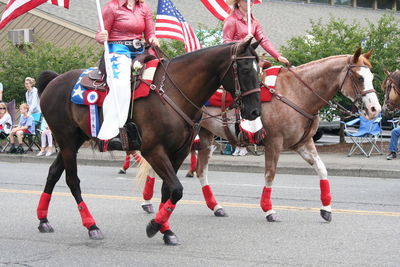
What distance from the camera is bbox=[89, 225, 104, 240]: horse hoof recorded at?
311 inches

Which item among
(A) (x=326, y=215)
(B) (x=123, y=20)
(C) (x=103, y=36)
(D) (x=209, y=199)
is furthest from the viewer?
(D) (x=209, y=199)

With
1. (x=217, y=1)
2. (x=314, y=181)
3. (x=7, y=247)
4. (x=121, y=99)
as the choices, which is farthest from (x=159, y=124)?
(x=314, y=181)

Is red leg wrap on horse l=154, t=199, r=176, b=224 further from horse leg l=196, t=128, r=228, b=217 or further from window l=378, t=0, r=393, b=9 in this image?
window l=378, t=0, r=393, b=9

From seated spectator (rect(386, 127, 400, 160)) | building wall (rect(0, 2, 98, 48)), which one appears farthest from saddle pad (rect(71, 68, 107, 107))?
building wall (rect(0, 2, 98, 48))

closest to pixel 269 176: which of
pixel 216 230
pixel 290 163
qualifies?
pixel 216 230

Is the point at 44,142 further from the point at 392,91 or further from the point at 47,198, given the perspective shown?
the point at 47,198

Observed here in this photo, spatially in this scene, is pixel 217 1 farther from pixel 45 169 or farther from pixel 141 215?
pixel 45 169

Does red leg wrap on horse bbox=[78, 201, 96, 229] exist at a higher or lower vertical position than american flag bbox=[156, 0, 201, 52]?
lower

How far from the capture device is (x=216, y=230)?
8.47m

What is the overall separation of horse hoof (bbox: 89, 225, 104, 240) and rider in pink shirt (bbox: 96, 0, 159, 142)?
3.27 ft

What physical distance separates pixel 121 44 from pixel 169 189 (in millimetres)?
1865

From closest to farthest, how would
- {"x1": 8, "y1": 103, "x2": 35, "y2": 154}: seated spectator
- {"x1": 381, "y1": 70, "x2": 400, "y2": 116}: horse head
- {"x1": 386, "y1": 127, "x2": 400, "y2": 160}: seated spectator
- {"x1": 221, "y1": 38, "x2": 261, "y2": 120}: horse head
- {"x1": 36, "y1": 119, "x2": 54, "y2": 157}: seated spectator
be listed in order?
{"x1": 221, "y1": 38, "x2": 261, "y2": 120}: horse head
{"x1": 381, "y1": 70, "x2": 400, "y2": 116}: horse head
{"x1": 386, "y1": 127, "x2": 400, "y2": 160}: seated spectator
{"x1": 36, "y1": 119, "x2": 54, "y2": 157}: seated spectator
{"x1": 8, "y1": 103, "x2": 35, "y2": 154}: seated spectator

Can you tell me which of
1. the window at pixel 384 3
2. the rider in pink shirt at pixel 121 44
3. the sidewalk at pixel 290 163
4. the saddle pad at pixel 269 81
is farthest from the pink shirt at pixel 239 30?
the window at pixel 384 3

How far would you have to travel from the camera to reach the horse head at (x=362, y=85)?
9.14 metres
